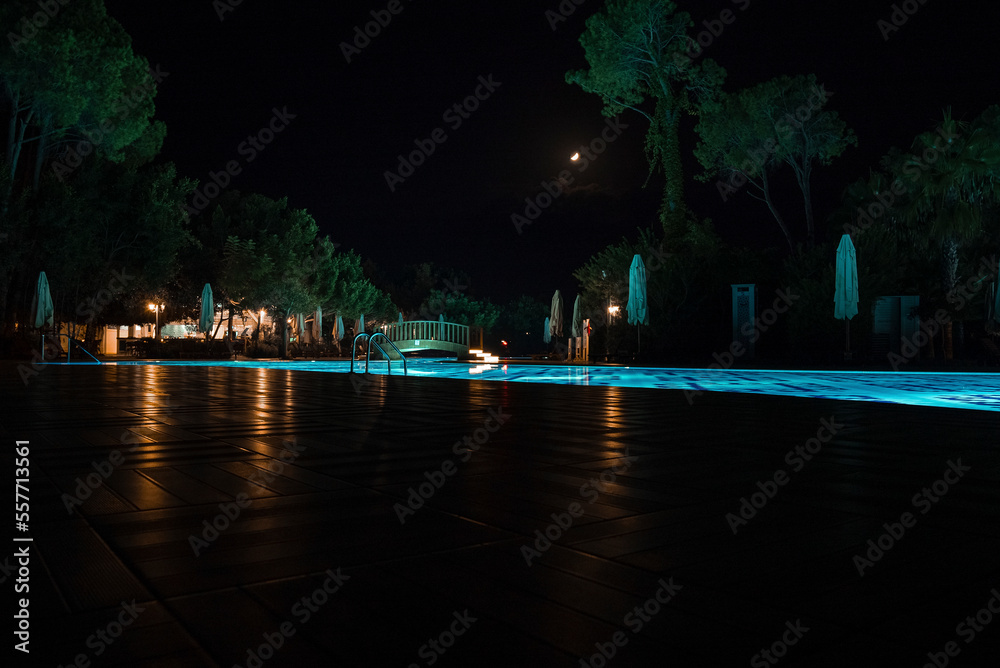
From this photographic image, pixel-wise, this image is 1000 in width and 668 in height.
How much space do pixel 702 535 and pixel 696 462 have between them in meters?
1.62

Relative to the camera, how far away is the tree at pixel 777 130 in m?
26.5

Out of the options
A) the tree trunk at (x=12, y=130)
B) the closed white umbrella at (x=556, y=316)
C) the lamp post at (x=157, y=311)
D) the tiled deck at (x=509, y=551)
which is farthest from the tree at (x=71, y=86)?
the tiled deck at (x=509, y=551)

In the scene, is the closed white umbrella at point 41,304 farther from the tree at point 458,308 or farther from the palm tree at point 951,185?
the tree at point 458,308

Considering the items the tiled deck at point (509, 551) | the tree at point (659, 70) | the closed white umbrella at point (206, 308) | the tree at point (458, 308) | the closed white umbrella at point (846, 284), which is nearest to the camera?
the tiled deck at point (509, 551)

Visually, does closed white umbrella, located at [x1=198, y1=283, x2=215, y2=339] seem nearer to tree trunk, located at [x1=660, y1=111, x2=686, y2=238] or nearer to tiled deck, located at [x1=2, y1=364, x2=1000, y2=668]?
tree trunk, located at [x1=660, y1=111, x2=686, y2=238]

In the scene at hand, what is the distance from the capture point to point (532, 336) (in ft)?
183

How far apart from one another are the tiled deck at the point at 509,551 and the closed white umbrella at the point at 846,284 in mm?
11785

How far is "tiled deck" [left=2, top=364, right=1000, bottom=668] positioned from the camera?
151cm

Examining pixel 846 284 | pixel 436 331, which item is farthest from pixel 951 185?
pixel 436 331

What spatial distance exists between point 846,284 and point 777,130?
44.1 ft

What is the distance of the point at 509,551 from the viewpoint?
2.19 metres

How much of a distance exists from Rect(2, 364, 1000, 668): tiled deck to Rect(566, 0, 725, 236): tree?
21995 millimetres

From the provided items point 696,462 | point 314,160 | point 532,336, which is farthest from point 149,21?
point 532,336

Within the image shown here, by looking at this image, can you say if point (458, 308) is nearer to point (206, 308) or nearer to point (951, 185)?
point (206, 308)
